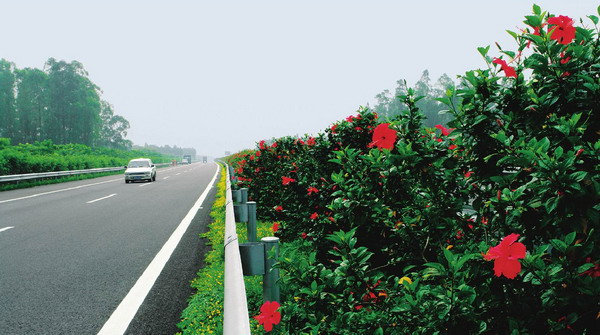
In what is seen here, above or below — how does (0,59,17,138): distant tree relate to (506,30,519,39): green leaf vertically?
above

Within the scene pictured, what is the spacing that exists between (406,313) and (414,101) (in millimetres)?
1312

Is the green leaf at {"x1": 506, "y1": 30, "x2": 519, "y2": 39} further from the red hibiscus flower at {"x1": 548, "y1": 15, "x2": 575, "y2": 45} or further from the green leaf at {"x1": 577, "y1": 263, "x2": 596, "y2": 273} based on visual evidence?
the green leaf at {"x1": 577, "y1": 263, "x2": 596, "y2": 273}

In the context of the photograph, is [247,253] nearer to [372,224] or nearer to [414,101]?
[372,224]

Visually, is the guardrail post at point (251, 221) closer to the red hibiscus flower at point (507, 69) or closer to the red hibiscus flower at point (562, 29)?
the red hibiscus flower at point (507, 69)

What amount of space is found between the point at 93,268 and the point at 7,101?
9320cm

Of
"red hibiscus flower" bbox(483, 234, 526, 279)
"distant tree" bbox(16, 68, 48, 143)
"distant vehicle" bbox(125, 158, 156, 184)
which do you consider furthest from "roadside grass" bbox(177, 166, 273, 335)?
"distant tree" bbox(16, 68, 48, 143)

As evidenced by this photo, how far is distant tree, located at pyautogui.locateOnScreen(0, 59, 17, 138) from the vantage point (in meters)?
75.5

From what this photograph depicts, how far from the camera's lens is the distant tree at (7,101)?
75500 millimetres

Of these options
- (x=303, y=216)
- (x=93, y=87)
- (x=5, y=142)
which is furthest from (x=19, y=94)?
(x=303, y=216)

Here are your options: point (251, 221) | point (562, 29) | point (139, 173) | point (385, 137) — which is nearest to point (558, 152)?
point (562, 29)

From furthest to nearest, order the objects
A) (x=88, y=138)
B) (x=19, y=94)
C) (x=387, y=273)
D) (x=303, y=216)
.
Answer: (x=88, y=138)
(x=19, y=94)
(x=303, y=216)
(x=387, y=273)

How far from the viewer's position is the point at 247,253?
242 centimetres

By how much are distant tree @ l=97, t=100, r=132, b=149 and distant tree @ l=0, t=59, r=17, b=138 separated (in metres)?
24.1

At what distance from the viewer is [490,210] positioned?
2012 mm
